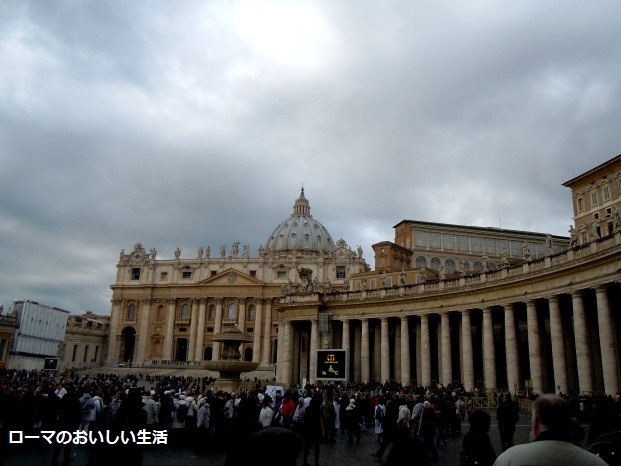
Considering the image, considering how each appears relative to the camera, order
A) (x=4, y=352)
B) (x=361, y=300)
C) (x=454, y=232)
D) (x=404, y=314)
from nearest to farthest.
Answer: (x=404, y=314), (x=361, y=300), (x=4, y=352), (x=454, y=232)

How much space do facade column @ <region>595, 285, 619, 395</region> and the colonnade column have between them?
66.6 feet

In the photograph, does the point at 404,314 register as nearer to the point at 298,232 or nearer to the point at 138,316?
the point at 138,316

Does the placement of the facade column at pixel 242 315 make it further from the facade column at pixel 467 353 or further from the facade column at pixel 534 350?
the facade column at pixel 534 350

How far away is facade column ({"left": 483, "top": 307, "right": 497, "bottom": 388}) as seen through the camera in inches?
1527

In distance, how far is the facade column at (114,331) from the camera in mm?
110250

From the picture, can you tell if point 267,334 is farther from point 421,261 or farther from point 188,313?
point 421,261

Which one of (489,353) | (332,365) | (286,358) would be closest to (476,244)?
(286,358)

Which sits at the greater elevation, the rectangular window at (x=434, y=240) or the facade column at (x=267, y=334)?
the rectangular window at (x=434, y=240)

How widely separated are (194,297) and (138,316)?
13654mm

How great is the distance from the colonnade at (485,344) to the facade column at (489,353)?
74mm

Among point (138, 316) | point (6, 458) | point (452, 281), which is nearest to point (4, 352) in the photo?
point (138, 316)

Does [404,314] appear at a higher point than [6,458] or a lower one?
higher

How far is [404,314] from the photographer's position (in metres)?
46.7

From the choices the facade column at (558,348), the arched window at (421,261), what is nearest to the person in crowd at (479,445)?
the facade column at (558,348)
